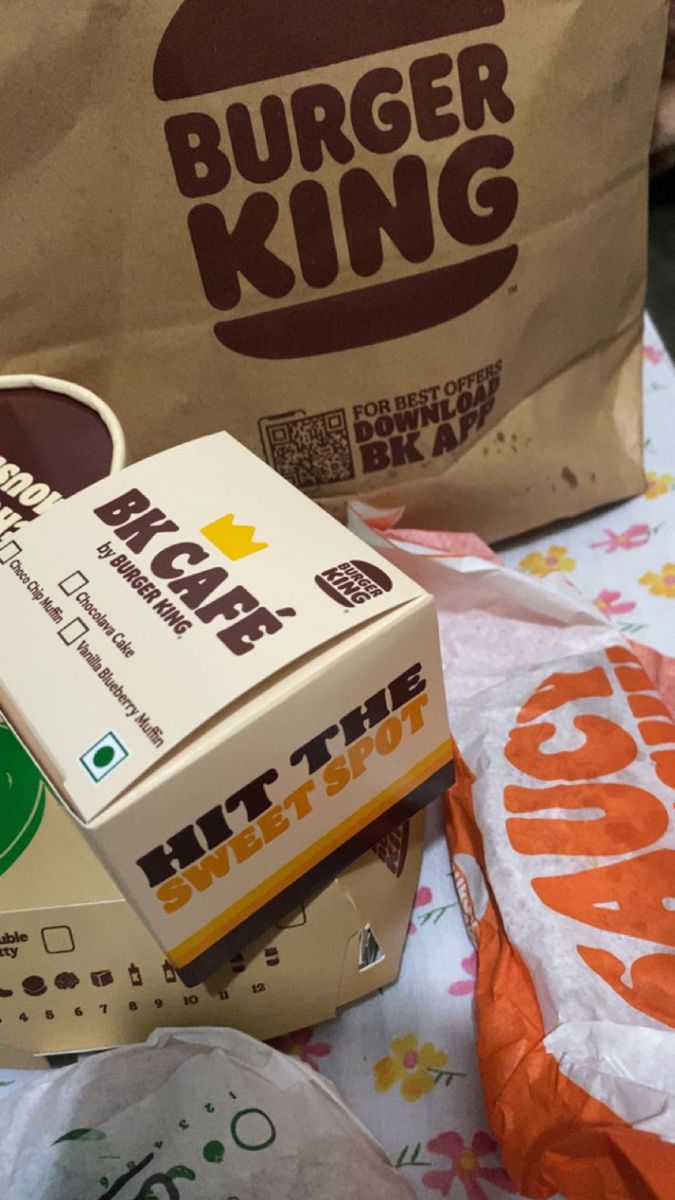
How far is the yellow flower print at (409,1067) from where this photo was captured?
0.51 metres

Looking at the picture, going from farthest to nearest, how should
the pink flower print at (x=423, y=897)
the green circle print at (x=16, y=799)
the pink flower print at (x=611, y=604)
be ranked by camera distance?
1. the pink flower print at (x=611, y=604)
2. the pink flower print at (x=423, y=897)
3. the green circle print at (x=16, y=799)

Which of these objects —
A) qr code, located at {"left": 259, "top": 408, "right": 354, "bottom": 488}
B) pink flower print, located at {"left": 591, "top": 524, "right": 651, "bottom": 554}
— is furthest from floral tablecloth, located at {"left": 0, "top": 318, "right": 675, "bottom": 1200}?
qr code, located at {"left": 259, "top": 408, "right": 354, "bottom": 488}

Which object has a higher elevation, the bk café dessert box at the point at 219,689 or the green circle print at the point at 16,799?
the bk café dessert box at the point at 219,689

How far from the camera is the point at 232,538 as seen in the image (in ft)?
1.34

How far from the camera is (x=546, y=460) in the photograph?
688mm

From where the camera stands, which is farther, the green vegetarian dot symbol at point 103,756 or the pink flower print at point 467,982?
the pink flower print at point 467,982

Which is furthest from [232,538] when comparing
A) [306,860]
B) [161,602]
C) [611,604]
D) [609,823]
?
[611,604]

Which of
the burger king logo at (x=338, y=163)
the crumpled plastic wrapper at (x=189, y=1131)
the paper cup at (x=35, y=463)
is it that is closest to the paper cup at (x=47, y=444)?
the paper cup at (x=35, y=463)

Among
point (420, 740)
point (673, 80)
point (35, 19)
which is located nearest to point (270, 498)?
point (420, 740)

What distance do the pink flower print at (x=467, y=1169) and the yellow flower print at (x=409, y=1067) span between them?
25 millimetres

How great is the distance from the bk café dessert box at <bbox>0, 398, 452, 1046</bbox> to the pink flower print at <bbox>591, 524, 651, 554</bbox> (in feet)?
1.14

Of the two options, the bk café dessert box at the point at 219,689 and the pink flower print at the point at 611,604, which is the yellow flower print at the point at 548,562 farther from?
the bk café dessert box at the point at 219,689

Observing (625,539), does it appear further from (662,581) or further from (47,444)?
(47,444)

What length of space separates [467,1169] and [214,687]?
1.02 feet
